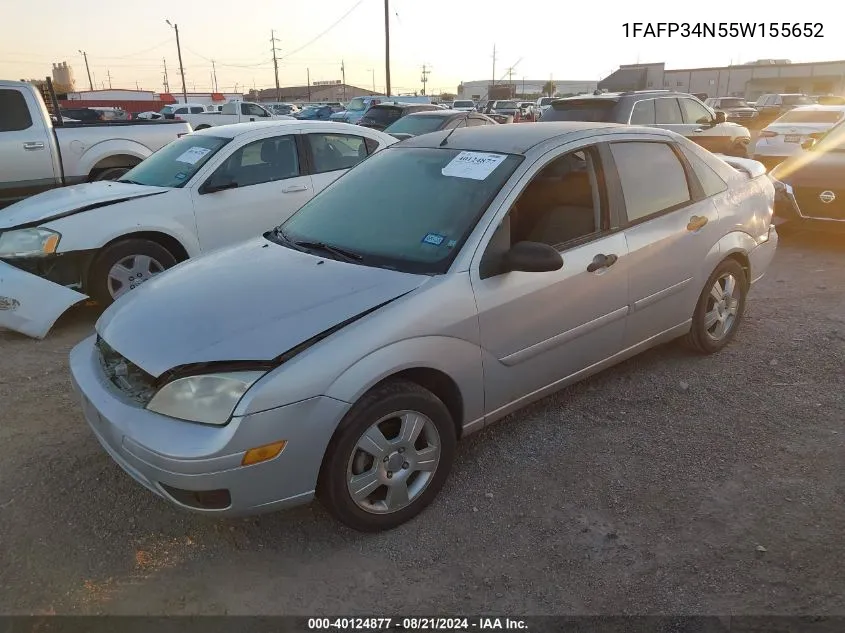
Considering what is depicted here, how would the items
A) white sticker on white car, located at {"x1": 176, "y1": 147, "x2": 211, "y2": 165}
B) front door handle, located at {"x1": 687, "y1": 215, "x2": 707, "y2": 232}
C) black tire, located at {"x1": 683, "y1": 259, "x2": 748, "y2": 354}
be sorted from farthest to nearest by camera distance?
white sticker on white car, located at {"x1": 176, "y1": 147, "x2": 211, "y2": 165}
black tire, located at {"x1": 683, "y1": 259, "x2": 748, "y2": 354}
front door handle, located at {"x1": 687, "y1": 215, "x2": 707, "y2": 232}

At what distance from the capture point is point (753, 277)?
4.76 m

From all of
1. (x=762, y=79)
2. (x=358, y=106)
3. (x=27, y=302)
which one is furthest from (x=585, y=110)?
(x=762, y=79)

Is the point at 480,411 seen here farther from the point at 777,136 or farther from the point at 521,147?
the point at 777,136

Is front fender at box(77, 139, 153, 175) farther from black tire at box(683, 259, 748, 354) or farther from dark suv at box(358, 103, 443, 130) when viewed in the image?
dark suv at box(358, 103, 443, 130)

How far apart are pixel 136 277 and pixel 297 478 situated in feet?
12.0

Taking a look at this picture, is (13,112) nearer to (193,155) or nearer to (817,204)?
(193,155)

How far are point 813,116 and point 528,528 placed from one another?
14017mm

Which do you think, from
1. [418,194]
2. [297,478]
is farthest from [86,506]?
[418,194]

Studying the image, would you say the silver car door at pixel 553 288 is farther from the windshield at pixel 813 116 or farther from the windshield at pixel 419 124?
the windshield at pixel 813 116

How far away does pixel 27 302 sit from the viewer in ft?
16.3

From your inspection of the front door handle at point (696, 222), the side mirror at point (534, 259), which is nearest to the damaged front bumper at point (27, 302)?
the side mirror at point (534, 259)

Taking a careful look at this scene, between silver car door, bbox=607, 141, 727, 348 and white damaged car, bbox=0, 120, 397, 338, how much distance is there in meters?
3.32

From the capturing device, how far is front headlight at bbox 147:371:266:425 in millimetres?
2420

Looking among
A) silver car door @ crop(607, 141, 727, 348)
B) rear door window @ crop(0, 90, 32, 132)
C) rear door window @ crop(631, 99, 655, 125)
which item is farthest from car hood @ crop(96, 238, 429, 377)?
rear door window @ crop(631, 99, 655, 125)
